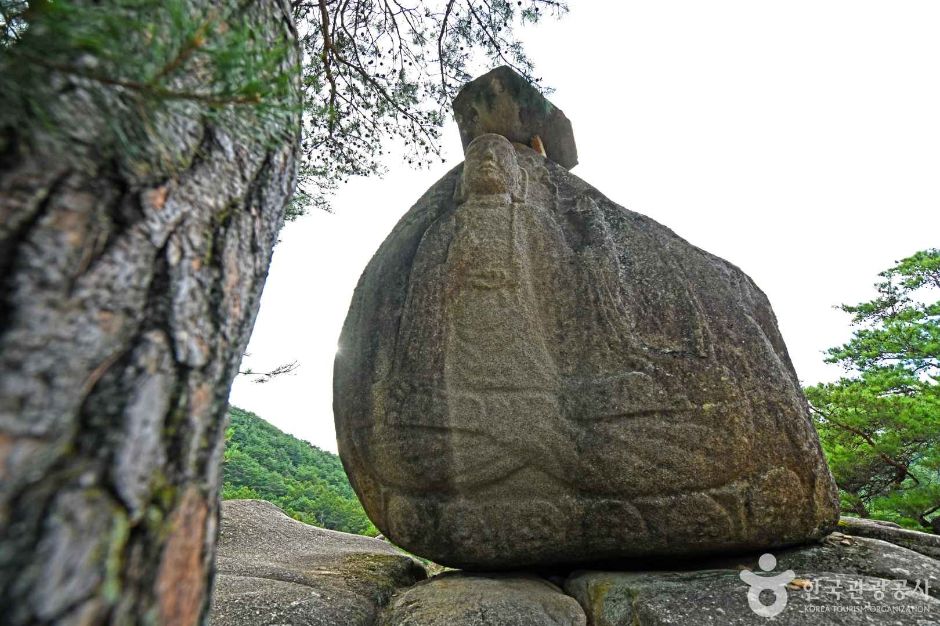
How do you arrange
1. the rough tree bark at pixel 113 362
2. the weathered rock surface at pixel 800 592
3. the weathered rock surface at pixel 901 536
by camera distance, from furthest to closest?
1. the weathered rock surface at pixel 901 536
2. the weathered rock surface at pixel 800 592
3. the rough tree bark at pixel 113 362

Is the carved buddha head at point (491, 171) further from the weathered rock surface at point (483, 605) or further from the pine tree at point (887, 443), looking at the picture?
the pine tree at point (887, 443)

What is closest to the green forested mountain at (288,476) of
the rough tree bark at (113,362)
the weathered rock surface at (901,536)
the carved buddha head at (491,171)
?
the carved buddha head at (491,171)

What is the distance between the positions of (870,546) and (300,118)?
328 cm

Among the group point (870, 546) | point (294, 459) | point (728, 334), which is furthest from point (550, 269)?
point (294, 459)

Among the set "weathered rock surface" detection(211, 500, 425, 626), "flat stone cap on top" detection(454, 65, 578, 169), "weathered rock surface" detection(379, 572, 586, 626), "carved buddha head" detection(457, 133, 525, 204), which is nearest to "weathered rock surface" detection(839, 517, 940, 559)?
"weathered rock surface" detection(379, 572, 586, 626)

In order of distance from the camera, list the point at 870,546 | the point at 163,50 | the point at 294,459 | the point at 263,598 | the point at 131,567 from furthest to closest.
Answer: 1. the point at 294,459
2. the point at 870,546
3. the point at 263,598
4. the point at 163,50
5. the point at 131,567

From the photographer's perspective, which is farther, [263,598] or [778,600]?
[263,598]

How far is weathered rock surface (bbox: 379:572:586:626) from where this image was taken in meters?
2.22

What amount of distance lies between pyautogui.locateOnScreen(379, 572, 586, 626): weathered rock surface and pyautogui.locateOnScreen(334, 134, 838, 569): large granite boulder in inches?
6.0

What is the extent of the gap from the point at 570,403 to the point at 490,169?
1.69m

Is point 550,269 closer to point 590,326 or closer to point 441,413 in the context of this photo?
point 590,326

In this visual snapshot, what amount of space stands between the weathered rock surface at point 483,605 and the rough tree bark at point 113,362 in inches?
64.4

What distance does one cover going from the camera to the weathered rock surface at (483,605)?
2.22 meters

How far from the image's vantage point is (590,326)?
118 inches
